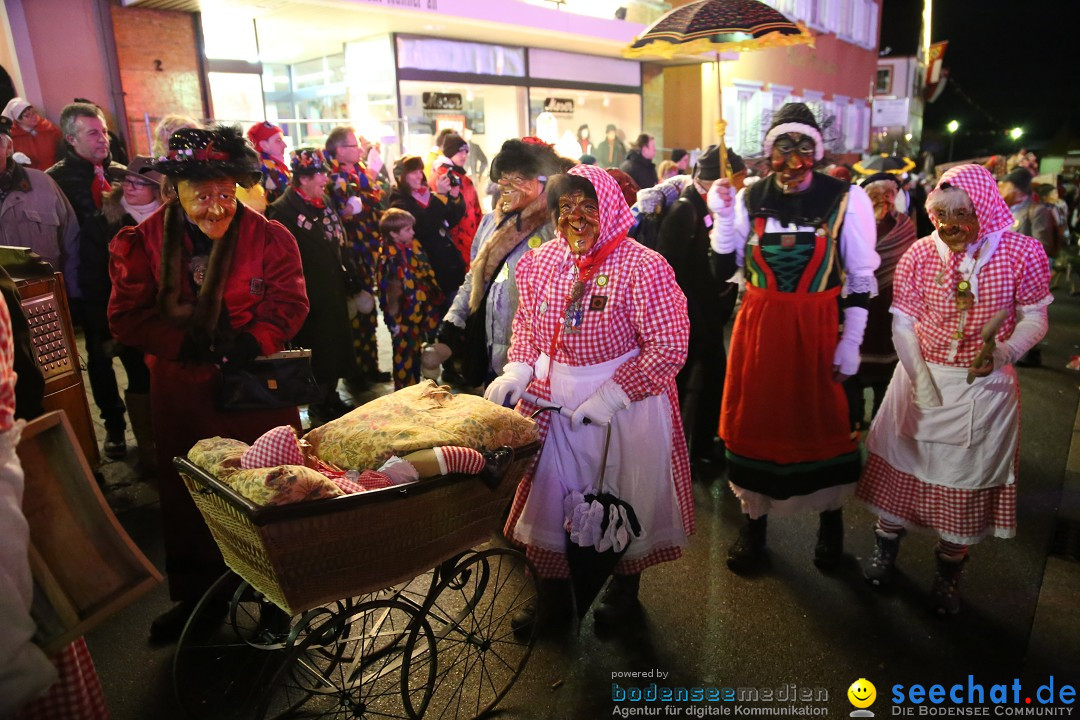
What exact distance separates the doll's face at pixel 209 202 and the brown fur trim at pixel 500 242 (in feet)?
4.48

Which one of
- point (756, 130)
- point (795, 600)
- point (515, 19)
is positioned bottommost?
point (795, 600)

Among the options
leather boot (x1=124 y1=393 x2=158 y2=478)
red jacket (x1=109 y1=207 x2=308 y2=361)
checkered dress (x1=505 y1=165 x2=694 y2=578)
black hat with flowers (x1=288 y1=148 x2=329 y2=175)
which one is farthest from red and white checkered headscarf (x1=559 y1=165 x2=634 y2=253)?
leather boot (x1=124 y1=393 x2=158 y2=478)

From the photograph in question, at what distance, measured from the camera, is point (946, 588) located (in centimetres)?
349

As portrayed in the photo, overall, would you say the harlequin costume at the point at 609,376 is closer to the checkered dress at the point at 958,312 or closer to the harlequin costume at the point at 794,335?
the harlequin costume at the point at 794,335

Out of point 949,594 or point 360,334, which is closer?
point 949,594

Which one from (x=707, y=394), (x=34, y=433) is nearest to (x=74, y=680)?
(x=34, y=433)

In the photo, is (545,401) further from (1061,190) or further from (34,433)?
(1061,190)


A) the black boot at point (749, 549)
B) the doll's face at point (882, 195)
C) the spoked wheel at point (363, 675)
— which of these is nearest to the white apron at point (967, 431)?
the black boot at point (749, 549)

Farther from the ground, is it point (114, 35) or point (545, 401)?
point (114, 35)

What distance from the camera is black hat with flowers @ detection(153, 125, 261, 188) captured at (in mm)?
2912

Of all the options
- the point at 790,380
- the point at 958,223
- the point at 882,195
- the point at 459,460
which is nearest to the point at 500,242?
the point at 790,380

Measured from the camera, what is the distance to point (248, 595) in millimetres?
3289

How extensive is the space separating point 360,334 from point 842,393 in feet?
13.6

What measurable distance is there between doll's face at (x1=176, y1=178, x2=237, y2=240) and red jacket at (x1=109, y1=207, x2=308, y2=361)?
91 millimetres
